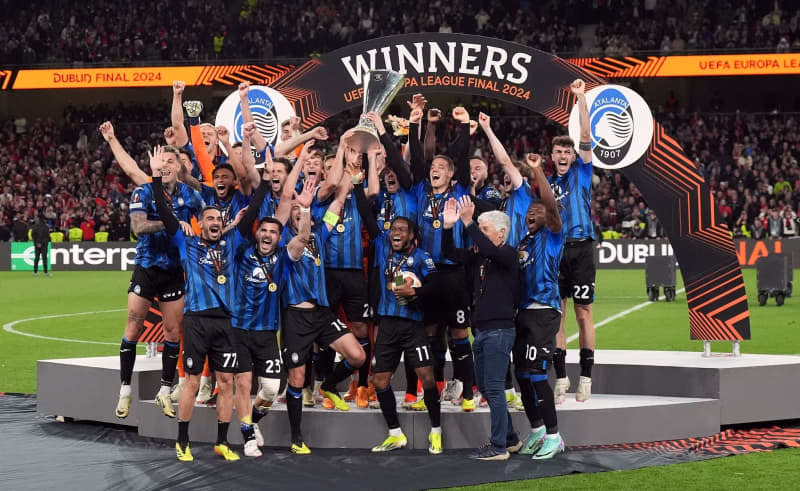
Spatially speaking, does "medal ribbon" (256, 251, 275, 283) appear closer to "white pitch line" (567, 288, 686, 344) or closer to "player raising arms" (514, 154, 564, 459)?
"player raising arms" (514, 154, 564, 459)

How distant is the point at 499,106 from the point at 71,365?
28.3 metres

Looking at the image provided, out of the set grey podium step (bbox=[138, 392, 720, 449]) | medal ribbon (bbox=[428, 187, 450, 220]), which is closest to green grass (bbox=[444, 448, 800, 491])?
grey podium step (bbox=[138, 392, 720, 449])

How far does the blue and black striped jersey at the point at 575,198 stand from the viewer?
→ 853cm

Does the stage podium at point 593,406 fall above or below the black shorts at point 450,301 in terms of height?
below

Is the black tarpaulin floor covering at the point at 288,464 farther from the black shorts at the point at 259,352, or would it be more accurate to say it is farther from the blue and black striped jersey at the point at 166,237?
the blue and black striped jersey at the point at 166,237

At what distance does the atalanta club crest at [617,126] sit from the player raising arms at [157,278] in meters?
3.42

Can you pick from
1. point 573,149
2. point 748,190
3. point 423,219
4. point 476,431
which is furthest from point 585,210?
point 748,190

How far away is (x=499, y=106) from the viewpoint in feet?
119

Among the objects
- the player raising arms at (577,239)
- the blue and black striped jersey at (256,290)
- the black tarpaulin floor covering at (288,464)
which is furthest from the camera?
the player raising arms at (577,239)

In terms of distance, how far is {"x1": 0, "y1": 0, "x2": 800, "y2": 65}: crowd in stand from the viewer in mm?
33719

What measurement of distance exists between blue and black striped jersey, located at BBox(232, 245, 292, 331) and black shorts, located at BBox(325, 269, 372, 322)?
0.62 metres

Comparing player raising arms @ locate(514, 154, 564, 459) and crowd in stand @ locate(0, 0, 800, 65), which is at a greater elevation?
crowd in stand @ locate(0, 0, 800, 65)

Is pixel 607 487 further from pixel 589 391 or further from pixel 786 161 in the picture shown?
pixel 786 161

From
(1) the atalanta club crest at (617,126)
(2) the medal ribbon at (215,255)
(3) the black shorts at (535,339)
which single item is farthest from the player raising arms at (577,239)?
(2) the medal ribbon at (215,255)
